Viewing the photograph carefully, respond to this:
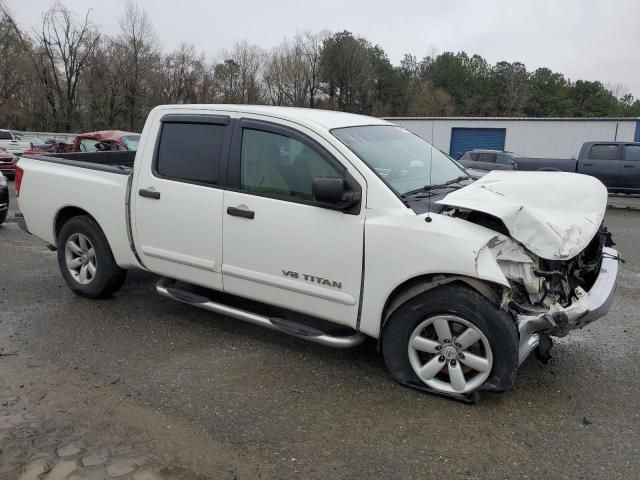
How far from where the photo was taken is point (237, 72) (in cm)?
5822

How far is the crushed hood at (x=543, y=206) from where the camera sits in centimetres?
330

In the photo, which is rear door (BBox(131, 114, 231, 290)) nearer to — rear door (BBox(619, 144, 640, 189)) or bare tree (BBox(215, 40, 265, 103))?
rear door (BBox(619, 144, 640, 189))

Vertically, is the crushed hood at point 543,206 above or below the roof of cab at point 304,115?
below

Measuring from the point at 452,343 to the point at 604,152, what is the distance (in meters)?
14.6

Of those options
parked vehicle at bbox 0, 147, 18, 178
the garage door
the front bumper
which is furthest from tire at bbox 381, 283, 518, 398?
the garage door

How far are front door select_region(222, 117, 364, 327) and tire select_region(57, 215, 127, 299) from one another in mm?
1541

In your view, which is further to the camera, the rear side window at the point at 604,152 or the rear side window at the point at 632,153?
the rear side window at the point at 604,152

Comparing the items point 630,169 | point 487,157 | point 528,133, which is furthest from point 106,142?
point 528,133

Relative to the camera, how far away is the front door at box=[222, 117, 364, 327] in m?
3.66

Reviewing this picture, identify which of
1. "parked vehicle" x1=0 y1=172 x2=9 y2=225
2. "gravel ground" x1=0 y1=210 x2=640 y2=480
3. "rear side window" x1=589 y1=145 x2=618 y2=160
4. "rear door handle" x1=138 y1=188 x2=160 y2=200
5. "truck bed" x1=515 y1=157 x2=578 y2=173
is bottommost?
"gravel ground" x1=0 y1=210 x2=640 y2=480

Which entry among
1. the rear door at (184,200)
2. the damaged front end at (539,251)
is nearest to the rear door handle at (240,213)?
the rear door at (184,200)

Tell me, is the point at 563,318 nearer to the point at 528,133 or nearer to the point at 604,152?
the point at 604,152

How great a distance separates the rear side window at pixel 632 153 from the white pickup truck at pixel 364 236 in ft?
42.2

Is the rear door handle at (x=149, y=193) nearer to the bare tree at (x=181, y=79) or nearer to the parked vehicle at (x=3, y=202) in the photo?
the parked vehicle at (x=3, y=202)
